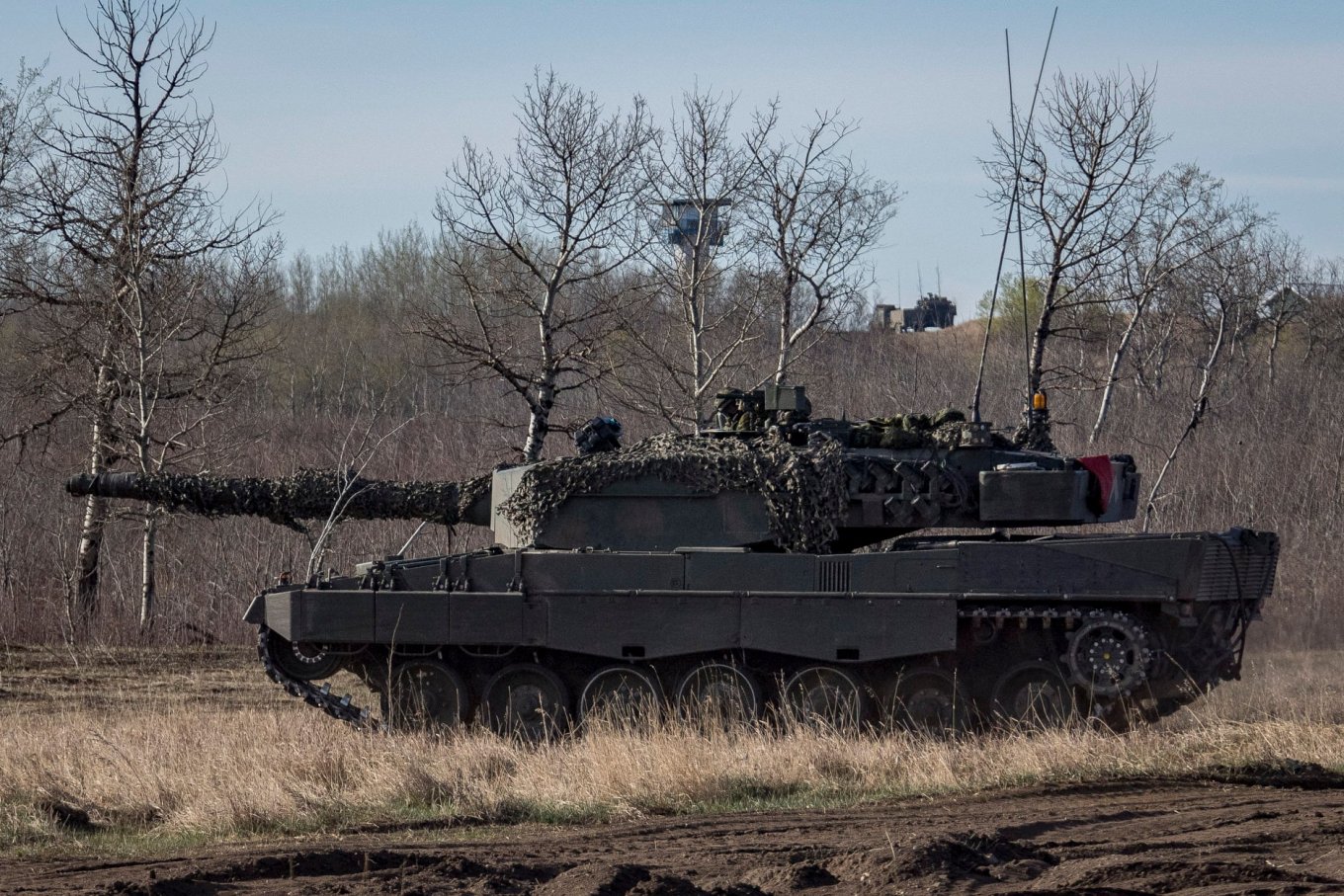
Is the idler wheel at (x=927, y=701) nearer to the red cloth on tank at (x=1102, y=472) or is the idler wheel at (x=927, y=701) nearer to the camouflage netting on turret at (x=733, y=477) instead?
the camouflage netting on turret at (x=733, y=477)

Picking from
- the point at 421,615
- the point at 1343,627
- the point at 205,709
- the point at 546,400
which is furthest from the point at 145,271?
the point at 1343,627

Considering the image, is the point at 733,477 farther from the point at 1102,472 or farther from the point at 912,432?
the point at 1102,472

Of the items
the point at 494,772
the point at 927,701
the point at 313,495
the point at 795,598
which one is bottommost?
the point at 494,772

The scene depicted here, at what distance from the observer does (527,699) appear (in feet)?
39.8

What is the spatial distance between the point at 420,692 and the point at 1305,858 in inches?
286

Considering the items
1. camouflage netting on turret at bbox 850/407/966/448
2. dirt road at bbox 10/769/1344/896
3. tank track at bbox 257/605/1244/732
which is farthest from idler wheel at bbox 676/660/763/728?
dirt road at bbox 10/769/1344/896

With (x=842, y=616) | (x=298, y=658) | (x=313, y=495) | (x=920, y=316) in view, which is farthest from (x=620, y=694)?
(x=920, y=316)

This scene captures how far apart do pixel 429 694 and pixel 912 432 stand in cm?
443

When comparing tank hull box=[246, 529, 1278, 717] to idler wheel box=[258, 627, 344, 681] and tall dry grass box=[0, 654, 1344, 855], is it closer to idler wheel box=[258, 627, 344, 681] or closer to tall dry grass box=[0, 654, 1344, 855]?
idler wheel box=[258, 627, 344, 681]

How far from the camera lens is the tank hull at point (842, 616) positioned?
11.0m

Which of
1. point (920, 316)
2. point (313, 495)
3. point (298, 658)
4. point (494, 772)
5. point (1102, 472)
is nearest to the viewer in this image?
point (494, 772)

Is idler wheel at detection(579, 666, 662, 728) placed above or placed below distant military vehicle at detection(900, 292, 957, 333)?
below

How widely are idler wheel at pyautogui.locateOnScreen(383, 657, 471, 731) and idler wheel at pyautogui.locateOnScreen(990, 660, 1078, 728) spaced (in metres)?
4.22

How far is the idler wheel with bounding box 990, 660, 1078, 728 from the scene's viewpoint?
11133 mm
